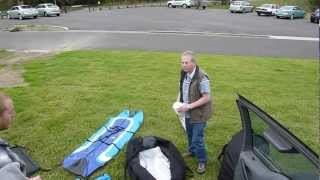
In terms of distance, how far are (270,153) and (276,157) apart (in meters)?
0.12

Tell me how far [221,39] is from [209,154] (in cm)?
1711

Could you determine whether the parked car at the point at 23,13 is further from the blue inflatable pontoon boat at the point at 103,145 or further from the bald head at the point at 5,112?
the bald head at the point at 5,112

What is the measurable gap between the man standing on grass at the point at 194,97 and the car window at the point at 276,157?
1.78 m

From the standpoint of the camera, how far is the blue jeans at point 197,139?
596cm

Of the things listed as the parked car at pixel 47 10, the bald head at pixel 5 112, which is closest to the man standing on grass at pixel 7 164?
the bald head at pixel 5 112

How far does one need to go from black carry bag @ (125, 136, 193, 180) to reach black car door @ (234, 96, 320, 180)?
1.89 metres

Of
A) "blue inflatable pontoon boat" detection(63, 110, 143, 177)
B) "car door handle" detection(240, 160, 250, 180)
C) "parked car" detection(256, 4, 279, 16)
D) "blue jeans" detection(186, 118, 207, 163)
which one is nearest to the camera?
"car door handle" detection(240, 160, 250, 180)

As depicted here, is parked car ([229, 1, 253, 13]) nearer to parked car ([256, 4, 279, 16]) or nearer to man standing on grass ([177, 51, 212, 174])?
parked car ([256, 4, 279, 16])

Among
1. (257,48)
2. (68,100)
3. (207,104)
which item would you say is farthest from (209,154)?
(257,48)

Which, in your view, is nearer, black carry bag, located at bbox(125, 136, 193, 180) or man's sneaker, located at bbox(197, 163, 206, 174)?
black carry bag, located at bbox(125, 136, 193, 180)

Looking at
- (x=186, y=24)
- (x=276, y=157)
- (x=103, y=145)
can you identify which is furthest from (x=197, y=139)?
(x=186, y=24)

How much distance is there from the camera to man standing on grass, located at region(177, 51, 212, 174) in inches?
224

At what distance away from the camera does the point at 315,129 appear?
7.99 metres

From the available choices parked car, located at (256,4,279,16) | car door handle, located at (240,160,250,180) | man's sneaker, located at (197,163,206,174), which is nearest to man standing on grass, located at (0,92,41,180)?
car door handle, located at (240,160,250,180)
